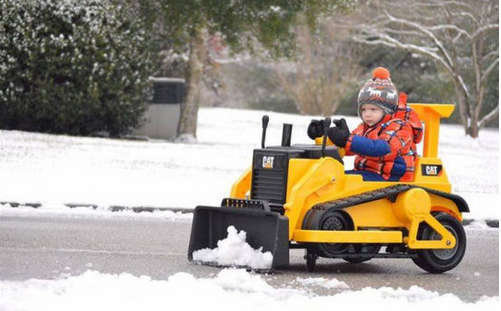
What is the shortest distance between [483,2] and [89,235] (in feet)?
86.9

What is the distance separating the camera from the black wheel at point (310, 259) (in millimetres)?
8875

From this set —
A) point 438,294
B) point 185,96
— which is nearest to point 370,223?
point 438,294

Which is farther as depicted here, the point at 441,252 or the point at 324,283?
the point at 441,252

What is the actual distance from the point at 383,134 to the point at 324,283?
1.58 m

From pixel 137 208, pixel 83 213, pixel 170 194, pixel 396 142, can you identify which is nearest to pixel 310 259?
pixel 396 142

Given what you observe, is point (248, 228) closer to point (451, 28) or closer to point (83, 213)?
point (83, 213)

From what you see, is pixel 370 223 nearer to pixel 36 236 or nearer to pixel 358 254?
pixel 358 254

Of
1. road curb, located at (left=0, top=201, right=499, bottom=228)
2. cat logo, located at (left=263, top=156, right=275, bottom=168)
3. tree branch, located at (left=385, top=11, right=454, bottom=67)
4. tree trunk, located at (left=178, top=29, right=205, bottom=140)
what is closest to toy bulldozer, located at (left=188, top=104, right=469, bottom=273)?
cat logo, located at (left=263, top=156, right=275, bottom=168)

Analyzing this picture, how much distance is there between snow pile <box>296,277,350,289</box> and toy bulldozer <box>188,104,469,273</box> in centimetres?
24

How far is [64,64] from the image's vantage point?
2383 cm

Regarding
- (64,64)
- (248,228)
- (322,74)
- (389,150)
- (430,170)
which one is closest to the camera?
(248,228)

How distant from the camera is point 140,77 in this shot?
25.5 m

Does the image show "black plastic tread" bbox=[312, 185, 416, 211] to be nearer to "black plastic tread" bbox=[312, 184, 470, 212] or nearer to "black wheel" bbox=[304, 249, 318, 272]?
"black plastic tread" bbox=[312, 184, 470, 212]

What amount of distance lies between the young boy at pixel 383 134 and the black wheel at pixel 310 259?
2.77 feet
